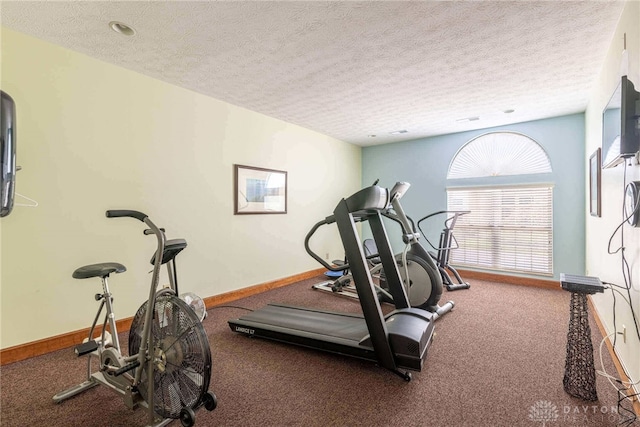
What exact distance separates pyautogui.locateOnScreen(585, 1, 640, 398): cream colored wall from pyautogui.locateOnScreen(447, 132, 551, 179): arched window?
1203 mm

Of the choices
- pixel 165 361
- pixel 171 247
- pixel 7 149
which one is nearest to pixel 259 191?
pixel 171 247

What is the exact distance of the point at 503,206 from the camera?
484 cm

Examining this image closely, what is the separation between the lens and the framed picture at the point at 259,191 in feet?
13.3

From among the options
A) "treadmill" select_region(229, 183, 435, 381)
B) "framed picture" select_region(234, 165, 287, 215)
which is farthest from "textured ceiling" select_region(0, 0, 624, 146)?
"treadmill" select_region(229, 183, 435, 381)

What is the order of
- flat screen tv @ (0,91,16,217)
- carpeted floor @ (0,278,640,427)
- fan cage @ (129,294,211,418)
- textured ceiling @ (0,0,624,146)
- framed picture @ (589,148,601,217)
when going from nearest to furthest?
flat screen tv @ (0,91,16,217), fan cage @ (129,294,211,418), carpeted floor @ (0,278,640,427), textured ceiling @ (0,0,624,146), framed picture @ (589,148,601,217)

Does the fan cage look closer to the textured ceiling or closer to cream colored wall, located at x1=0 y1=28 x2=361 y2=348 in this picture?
cream colored wall, located at x1=0 y1=28 x2=361 y2=348

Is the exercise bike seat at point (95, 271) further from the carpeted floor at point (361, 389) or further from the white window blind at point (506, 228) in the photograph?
the white window blind at point (506, 228)

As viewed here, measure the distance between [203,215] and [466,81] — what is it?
334 centimetres

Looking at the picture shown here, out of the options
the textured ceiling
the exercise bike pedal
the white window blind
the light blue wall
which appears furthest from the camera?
the white window blind

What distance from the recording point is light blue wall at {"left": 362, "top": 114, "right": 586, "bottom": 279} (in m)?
4.27

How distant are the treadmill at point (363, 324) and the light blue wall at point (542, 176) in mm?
3239

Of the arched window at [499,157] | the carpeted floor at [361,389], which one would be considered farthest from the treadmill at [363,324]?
the arched window at [499,157]

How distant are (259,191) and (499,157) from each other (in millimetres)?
3940

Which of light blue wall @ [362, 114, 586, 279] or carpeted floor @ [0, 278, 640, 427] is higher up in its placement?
light blue wall @ [362, 114, 586, 279]
